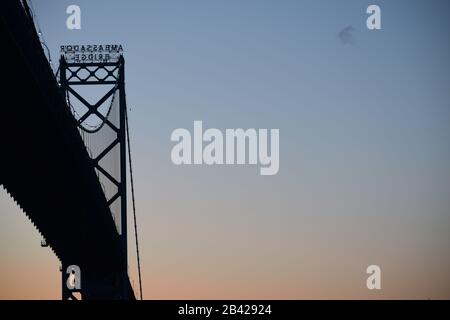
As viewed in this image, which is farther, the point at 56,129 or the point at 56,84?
the point at 56,129

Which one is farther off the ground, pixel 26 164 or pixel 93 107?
pixel 93 107

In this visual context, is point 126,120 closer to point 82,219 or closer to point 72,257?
point 72,257

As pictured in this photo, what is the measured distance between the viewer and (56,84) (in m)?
26.9

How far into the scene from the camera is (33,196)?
3562 cm

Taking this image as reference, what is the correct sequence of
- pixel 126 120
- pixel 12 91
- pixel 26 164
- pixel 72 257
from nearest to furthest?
1. pixel 12 91
2. pixel 26 164
3. pixel 72 257
4. pixel 126 120

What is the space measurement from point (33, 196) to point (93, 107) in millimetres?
11147
